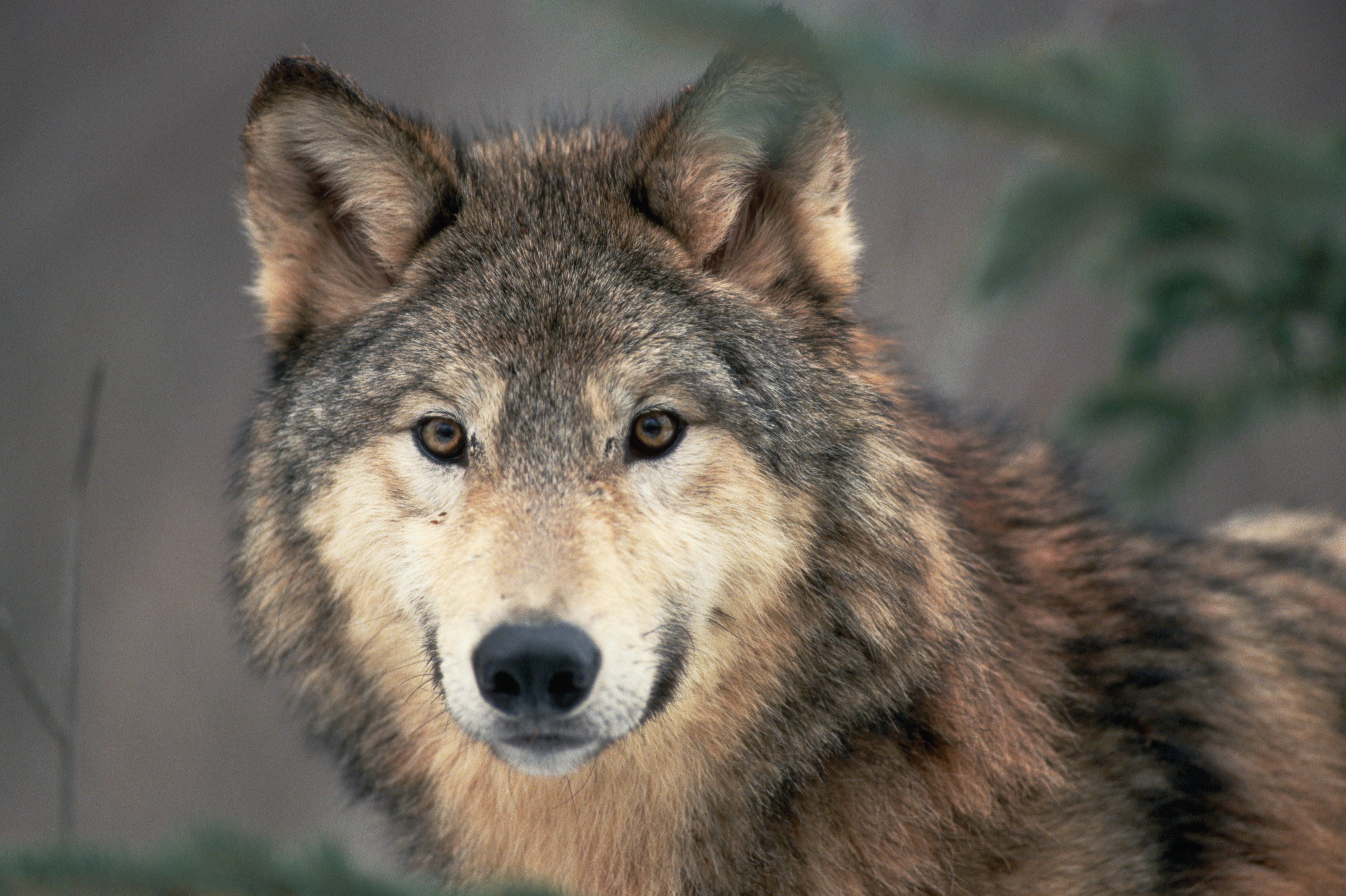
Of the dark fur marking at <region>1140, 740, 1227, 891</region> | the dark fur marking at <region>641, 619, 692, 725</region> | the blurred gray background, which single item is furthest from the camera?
the blurred gray background

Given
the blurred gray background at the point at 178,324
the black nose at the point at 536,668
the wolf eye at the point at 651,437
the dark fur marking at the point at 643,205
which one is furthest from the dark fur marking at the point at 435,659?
the blurred gray background at the point at 178,324

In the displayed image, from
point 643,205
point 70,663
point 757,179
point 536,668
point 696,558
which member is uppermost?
point 757,179

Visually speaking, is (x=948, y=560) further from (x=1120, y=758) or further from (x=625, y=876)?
(x=625, y=876)

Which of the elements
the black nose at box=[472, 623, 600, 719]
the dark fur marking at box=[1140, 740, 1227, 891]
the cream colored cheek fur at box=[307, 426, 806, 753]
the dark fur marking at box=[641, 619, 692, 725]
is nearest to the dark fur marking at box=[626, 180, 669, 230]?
the cream colored cheek fur at box=[307, 426, 806, 753]

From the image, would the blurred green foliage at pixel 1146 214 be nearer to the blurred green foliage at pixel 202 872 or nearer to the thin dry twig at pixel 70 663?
the blurred green foliage at pixel 202 872

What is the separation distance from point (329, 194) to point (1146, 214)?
209cm

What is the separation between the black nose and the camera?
2.21m

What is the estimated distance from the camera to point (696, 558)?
2578 mm

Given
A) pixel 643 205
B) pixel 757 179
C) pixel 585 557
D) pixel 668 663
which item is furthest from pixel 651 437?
pixel 757 179

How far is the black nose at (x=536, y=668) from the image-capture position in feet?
7.25

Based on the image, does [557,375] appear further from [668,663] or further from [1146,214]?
[1146,214]

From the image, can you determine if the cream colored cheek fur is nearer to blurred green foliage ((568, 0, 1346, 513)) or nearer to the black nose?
the black nose

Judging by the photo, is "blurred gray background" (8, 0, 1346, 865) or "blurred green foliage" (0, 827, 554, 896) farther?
"blurred gray background" (8, 0, 1346, 865)

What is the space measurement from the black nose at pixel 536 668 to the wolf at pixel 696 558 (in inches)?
4.8
